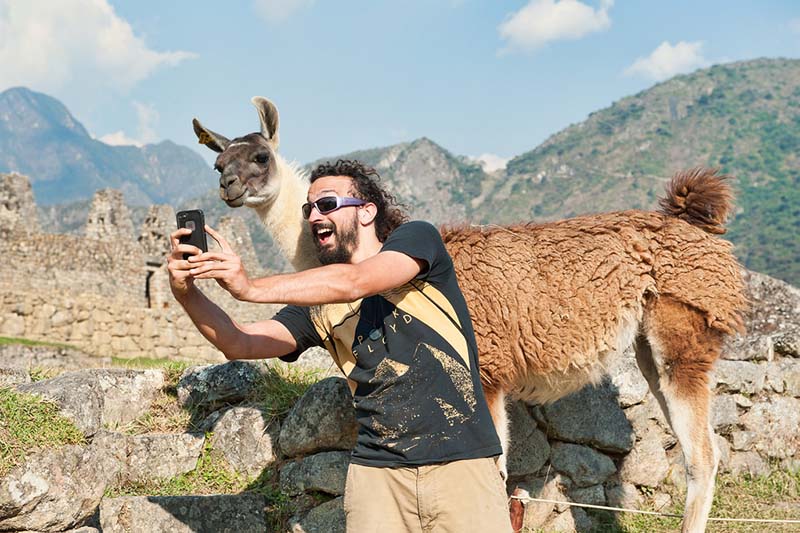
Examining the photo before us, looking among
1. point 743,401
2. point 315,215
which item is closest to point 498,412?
point 315,215

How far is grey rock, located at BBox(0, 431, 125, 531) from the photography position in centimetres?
419

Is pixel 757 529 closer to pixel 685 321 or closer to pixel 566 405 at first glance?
pixel 566 405

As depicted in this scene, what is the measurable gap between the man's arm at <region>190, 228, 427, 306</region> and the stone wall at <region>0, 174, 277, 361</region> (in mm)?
14869

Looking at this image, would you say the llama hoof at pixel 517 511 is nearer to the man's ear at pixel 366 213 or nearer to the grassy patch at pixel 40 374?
the man's ear at pixel 366 213

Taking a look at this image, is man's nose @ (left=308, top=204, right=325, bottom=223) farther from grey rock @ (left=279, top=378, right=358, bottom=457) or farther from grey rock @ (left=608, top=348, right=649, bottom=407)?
grey rock @ (left=608, top=348, right=649, bottom=407)

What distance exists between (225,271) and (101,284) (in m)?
19.6

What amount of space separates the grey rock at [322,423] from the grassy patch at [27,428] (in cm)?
135

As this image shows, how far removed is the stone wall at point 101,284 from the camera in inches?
663

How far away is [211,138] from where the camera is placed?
4.58 meters

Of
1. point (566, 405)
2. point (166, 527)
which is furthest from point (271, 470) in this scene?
point (566, 405)

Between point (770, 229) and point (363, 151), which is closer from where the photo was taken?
point (770, 229)

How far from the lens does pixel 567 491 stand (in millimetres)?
5949

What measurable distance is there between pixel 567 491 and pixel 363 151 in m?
197

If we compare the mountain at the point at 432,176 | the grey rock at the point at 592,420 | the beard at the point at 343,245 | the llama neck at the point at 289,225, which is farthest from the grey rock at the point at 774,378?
the mountain at the point at 432,176
